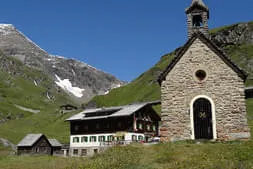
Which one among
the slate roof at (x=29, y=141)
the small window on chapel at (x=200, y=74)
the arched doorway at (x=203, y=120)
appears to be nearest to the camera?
the arched doorway at (x=203, y=120)

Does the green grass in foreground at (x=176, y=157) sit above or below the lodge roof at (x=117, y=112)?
below

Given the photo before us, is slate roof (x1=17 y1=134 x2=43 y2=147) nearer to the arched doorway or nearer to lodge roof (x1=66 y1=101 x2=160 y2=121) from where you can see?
lodge roof (x1=66 y1=101 x2=160 y2=121)

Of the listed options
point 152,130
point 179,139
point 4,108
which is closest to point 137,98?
point 152,130

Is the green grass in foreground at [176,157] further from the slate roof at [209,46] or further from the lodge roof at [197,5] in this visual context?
the lodge roof at [197,5]

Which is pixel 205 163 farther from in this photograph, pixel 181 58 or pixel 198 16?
pixel 198 16

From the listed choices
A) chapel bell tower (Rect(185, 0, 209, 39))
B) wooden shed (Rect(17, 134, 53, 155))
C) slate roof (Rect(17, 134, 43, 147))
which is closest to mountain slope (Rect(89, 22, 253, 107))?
wooden shed (Rect(17, 134, 53, 155))

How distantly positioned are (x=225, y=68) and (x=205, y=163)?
1145cm

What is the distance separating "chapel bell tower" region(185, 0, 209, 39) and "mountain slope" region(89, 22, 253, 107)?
3575 inches

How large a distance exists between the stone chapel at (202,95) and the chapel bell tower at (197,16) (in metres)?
0.40

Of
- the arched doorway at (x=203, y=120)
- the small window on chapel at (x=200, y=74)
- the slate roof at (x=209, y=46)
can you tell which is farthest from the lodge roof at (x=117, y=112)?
the small window on chapel at (x=200, y=74)

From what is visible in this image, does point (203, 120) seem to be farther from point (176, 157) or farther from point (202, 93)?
point (176, 157)

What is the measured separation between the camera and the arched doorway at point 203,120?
87.9ft

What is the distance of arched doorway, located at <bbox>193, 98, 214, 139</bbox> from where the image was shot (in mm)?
26797

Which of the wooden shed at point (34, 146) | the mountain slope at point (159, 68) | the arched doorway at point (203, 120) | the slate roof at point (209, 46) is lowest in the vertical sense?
the wooden shed at point (34, 146)
